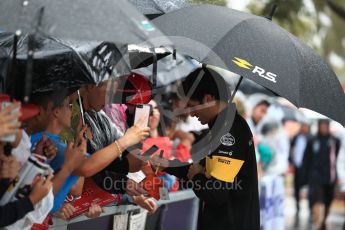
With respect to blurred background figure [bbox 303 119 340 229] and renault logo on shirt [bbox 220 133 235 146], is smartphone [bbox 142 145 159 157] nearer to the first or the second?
renault logo on shirt [bbox 220 133 235 146]

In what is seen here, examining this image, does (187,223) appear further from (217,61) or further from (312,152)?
(312,152)

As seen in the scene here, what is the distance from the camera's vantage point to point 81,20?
3.65 metres

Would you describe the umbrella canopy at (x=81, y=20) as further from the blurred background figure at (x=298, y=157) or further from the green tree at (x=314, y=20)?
the blurred background figure at (x=298, y=157)

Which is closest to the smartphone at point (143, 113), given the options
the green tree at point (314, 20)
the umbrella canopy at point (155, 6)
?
the umbrella canopy at point (155, 6)

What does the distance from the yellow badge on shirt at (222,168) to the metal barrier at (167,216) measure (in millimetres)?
892

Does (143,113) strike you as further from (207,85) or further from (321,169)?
(321,169)

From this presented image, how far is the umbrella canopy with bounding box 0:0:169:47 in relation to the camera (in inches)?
140

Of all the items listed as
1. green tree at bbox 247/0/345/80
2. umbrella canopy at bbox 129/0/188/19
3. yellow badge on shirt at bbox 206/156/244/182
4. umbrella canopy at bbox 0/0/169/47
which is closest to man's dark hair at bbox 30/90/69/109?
umbrella canopy at bbox 0/0/169/47

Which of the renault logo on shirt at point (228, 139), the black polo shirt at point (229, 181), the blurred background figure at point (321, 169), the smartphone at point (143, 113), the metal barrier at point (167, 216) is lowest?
the blurred background figure at point (321, 169)

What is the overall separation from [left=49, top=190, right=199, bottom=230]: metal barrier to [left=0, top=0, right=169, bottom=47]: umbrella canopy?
173 centimetres

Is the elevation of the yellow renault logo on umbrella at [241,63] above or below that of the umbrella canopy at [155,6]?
above

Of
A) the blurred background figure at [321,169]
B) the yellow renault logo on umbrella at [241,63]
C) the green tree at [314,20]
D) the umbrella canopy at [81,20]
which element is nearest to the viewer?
the umbrella canopy at [81,20]

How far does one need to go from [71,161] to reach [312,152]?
449 inches

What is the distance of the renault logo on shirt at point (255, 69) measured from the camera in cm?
503
